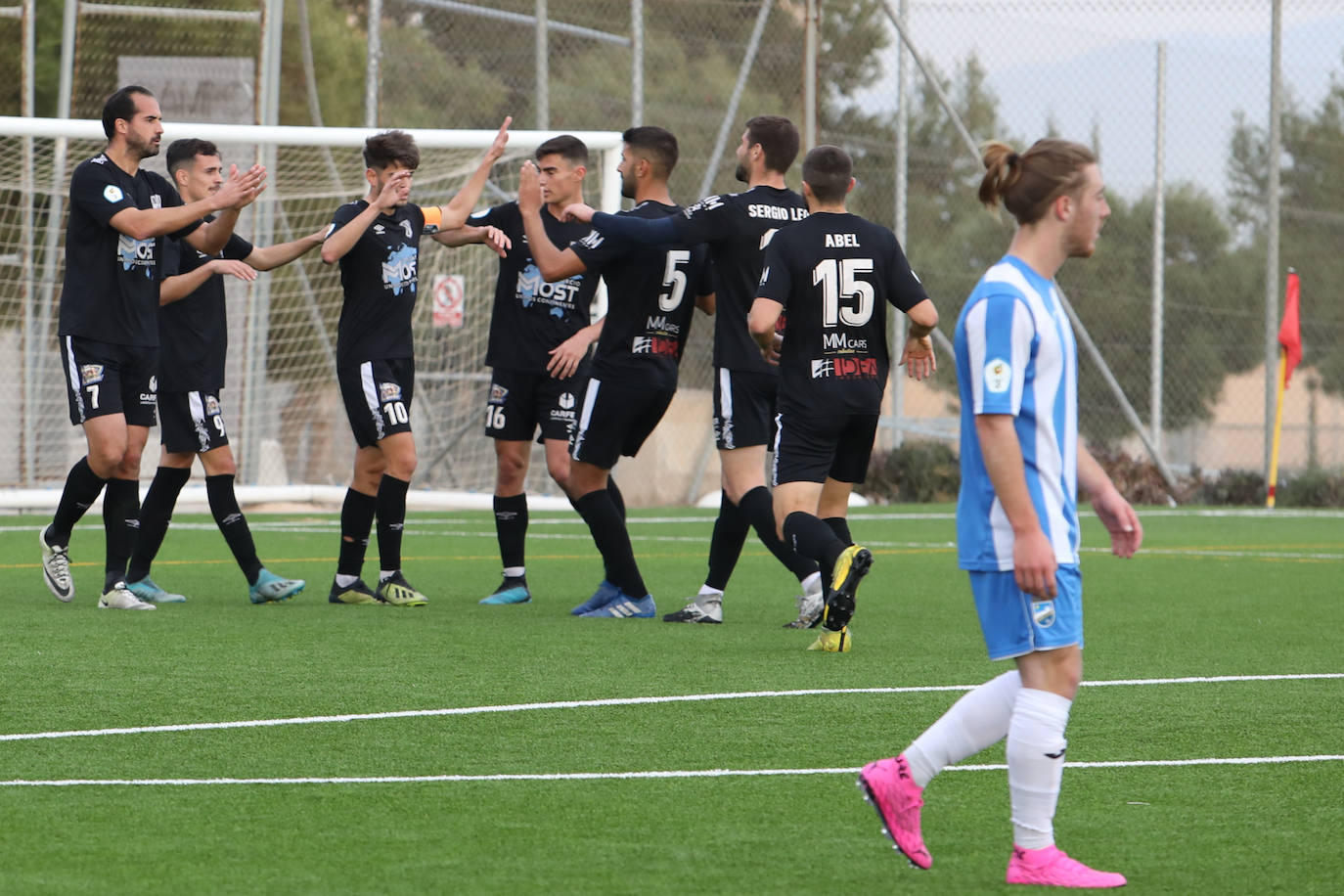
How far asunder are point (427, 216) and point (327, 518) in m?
6.87

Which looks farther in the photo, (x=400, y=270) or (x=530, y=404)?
(x=530, y=404)

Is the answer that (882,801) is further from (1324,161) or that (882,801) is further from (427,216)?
(1324,161)

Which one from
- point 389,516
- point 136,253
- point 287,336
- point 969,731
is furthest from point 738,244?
point 287,336

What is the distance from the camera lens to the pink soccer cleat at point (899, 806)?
12.2 ft

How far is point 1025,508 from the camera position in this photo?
143 inches

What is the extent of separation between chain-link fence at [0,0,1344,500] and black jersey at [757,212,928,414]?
1163 cm

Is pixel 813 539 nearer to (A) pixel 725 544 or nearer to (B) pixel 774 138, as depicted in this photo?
(A) pixel 725 544

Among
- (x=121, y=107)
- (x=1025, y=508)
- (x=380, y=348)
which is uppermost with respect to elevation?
(x=121, y=107)

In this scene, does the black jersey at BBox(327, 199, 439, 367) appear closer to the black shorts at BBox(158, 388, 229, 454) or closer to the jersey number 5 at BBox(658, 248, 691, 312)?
the black shorts at BBox(158, 388, 229, 454)

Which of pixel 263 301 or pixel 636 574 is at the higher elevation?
pixel 263 301

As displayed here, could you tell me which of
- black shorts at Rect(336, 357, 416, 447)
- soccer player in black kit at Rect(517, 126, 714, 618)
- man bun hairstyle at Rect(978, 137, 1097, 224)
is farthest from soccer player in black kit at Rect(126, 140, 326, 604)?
man bun hairstyle at Rect(978, 137, 1097, 224)

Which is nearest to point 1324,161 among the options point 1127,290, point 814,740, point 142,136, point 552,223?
point 1127,290

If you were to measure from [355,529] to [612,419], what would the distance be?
4.61ft

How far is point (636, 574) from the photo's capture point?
27.7 ft
